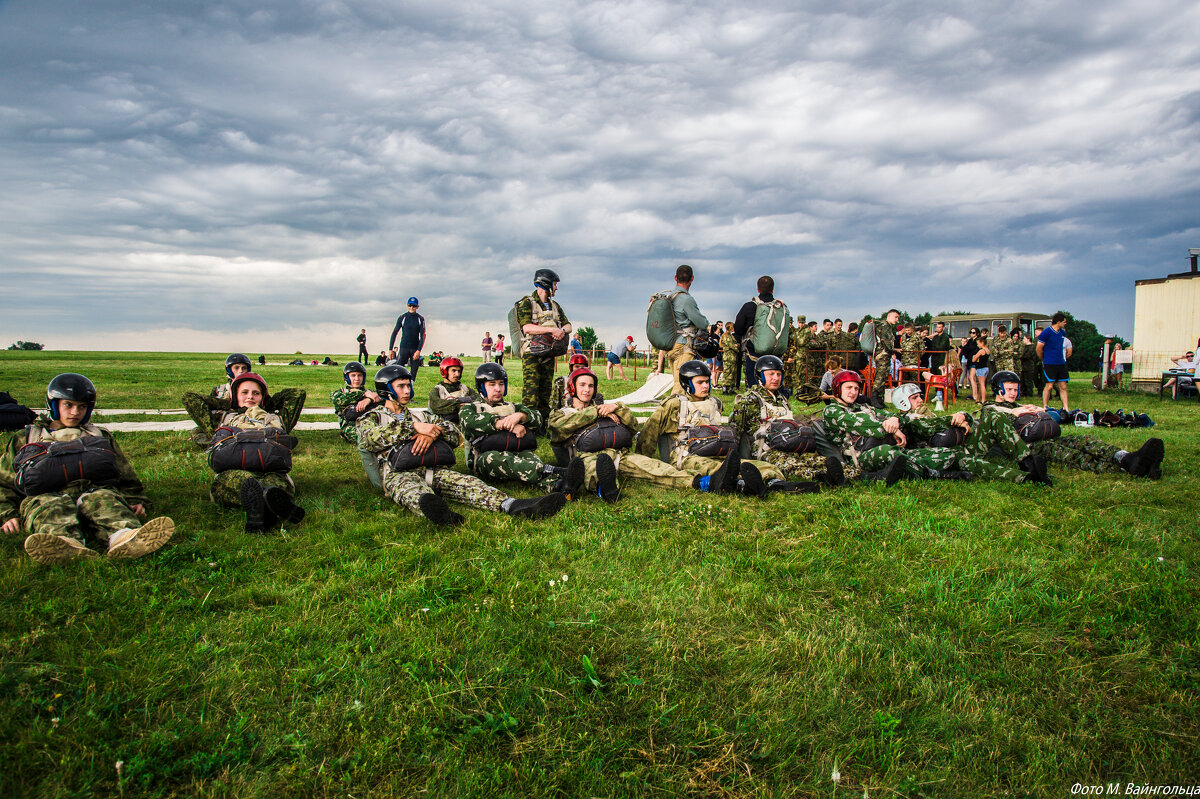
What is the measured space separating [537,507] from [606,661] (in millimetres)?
2573

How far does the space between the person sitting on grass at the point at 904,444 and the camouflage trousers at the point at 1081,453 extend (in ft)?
2.42

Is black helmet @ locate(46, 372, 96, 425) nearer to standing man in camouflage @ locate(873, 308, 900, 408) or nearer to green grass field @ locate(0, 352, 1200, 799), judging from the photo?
green grass field @ locate(0, 352, 1200, 799)

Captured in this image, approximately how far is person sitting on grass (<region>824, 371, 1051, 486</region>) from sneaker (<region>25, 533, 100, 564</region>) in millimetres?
8020

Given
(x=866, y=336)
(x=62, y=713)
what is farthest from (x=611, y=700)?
(x=866, y=336)

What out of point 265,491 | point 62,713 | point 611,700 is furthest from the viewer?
point 265,491

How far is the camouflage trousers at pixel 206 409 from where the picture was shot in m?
7.04

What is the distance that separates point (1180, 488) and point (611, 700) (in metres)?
8.27

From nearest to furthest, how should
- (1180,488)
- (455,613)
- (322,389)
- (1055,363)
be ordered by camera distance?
(455,613)
(1180,488)
(1055,363)
(322,389)

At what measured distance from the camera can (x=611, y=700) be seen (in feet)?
10.5

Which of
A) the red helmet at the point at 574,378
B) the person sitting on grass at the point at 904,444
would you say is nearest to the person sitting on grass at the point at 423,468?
the red helmet at the point at 574,378

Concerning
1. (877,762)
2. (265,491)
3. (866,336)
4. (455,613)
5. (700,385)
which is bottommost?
(877,762)

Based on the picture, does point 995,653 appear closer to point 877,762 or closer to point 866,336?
point 877,762

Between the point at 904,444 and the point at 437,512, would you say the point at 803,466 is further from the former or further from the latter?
the point at 437,512

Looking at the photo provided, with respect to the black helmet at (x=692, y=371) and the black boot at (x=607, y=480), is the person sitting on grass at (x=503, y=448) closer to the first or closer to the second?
the black boot at (x=607, y=480)
